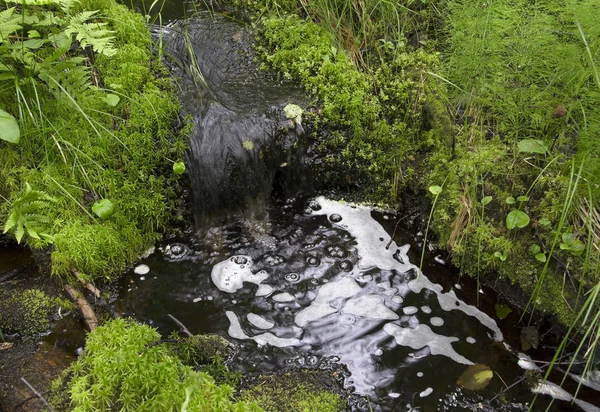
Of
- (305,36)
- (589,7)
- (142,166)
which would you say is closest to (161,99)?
(142,166)

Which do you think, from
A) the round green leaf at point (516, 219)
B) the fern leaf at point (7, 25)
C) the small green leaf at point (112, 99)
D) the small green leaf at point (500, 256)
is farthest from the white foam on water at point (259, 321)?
the fern leaf at point (7, 25)

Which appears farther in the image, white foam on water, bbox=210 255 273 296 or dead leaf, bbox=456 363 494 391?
white foam on water, bbox=210 255 273 296

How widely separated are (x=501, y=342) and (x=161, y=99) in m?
3.21

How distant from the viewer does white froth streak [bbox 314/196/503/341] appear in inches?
132

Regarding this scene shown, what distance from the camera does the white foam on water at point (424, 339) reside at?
306 centimetres

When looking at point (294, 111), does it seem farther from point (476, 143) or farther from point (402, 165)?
point (476, 143)

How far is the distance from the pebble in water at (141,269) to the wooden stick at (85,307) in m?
0.47

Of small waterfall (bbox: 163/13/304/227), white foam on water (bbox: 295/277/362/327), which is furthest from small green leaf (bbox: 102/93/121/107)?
white foam on water (bbox: 295/277/362/327)

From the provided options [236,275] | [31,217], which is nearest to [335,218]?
[236,275]

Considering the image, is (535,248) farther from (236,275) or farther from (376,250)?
(236,275)

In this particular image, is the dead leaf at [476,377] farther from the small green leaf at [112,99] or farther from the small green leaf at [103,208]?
the small green leaf at [112,99]

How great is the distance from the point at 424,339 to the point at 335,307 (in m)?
0.65

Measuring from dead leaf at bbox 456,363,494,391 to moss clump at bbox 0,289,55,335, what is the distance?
8.89ft

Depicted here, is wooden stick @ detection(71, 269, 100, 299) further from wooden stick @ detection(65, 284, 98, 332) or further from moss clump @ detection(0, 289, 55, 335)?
moss clump @ detection(0, 289, 55, 335)
